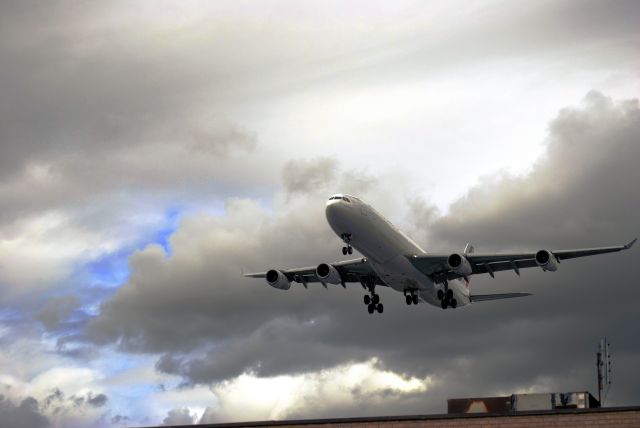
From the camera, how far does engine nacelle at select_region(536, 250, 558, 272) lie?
73.6m

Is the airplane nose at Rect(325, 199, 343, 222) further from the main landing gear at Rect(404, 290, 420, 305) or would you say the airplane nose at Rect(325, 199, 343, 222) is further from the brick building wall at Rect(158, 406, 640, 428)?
the brick building wall at Rect(158, 406, 640, 428)

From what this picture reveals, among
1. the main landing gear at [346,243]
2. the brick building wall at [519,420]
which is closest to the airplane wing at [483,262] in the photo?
the main landing gear at [346,243]

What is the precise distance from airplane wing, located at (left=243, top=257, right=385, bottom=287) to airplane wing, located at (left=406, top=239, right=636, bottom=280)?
17.6 ft

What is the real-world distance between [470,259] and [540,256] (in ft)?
23.0

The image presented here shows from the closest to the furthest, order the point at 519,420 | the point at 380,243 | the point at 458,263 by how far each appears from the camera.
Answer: the point at 519,420, the point at 380,243, the point at 458,263

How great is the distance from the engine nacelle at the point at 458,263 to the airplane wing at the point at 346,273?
790 cm

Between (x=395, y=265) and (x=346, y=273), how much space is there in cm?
929

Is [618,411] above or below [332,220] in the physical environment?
below

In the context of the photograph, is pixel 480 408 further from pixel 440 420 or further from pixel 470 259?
pixel 470 259

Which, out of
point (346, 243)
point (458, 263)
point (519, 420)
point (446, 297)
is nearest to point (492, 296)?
point (446, 297)

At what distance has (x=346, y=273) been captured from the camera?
84562 mm

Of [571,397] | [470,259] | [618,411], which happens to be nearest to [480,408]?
[571,397]

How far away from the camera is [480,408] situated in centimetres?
4806

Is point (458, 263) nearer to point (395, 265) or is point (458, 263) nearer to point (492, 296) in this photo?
point (395, 265)
